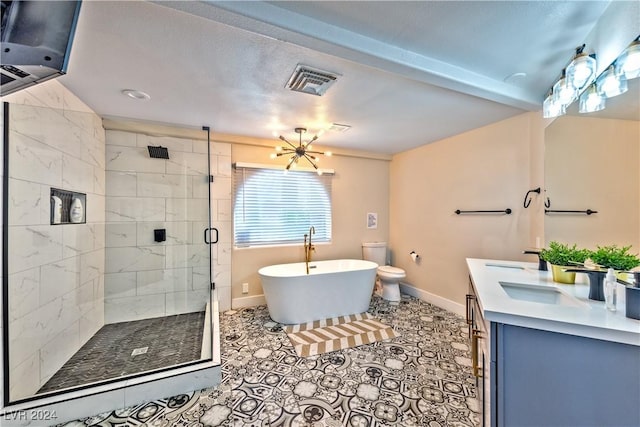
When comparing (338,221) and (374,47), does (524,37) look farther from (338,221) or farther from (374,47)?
(338,221)

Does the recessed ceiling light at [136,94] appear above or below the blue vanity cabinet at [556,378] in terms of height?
above

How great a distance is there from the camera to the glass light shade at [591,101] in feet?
4.84

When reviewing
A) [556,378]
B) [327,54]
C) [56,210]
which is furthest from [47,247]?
[556,378]

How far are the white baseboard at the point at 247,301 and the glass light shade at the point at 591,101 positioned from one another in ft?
11.7

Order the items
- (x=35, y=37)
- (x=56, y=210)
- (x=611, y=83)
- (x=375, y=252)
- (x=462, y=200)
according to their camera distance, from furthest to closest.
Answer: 1. (x=375, y=252)
2. (x=462, y=200)
3. (x=56, y=210)
4. (x=611, y=83)
5. (x=35, y=37)

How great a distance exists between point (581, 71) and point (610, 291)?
122 centimetres

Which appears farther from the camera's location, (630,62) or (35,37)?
(630,62)

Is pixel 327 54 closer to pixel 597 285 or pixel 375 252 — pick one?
pixel 597 285

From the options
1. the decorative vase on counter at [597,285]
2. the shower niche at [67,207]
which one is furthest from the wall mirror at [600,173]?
the shower niche at [67,207]

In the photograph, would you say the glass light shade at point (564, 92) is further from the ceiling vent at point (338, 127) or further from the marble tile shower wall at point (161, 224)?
the marble tile shower wall at point (161, 224)

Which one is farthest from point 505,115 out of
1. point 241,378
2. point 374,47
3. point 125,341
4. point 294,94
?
point 125,341

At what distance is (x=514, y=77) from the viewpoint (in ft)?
6.00

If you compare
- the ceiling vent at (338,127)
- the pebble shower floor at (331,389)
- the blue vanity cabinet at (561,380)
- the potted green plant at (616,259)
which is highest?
the ceiling vent at (338,127)

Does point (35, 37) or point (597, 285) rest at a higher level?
point (35, 37)
